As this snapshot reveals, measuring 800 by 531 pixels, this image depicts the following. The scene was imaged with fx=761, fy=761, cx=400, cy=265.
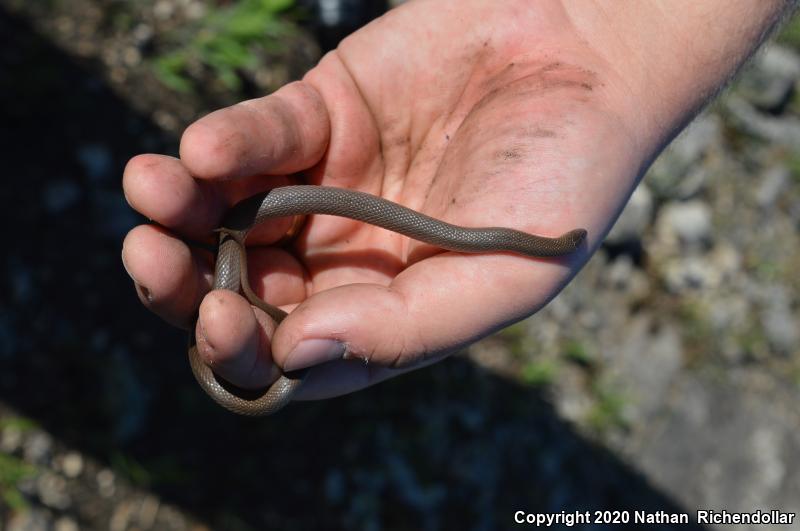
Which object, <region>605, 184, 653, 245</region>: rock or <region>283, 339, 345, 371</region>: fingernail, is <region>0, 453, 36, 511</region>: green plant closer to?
<region>283, 339, 345, 371</region>: fingernail

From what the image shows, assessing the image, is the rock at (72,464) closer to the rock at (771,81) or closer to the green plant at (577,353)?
the green plant at (577,353)

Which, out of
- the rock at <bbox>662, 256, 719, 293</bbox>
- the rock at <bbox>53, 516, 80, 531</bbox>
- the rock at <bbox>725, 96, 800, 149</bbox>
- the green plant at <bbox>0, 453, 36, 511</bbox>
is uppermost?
the green plant at <bbox>0, 453, 36, 511</bbox>

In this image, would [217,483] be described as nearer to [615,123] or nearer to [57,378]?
[57,378]

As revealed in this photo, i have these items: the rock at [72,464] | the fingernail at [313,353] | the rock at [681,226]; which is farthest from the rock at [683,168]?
the rock at [72,464]

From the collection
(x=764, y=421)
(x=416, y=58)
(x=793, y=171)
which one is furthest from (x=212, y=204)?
(x=793, y=171)

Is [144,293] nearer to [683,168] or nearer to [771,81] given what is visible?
[683,168]

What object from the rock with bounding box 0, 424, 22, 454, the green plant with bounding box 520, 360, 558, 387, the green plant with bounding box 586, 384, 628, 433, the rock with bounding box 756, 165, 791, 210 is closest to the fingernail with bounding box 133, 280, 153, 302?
the rock with bounding box 0, 424, 22, 454

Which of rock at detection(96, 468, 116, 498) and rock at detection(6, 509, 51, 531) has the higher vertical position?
rock at detection(6, 509, 51, 531)
